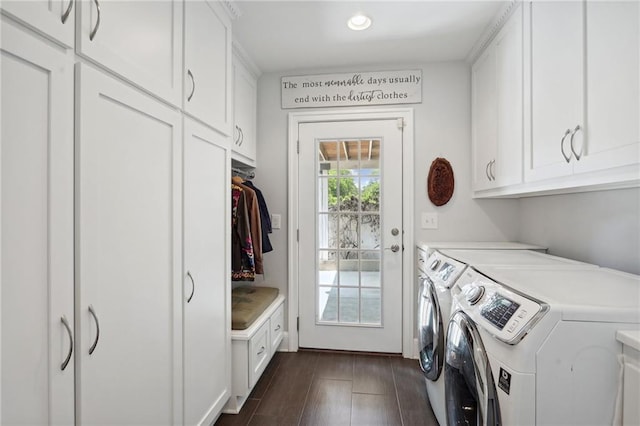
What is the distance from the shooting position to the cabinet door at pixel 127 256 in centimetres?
80

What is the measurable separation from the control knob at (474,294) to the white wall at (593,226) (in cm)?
86

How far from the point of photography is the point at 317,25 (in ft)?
6.23

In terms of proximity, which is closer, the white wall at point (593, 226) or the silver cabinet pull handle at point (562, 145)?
the silver cabinet pull handle at point (562, 145)

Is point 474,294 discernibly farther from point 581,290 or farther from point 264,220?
point 264,220

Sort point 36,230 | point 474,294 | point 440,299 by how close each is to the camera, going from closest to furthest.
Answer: point 36,230, point 474,294, point 440,299

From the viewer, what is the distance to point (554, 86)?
1301 millimetres

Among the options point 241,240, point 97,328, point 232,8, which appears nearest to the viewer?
point 97,328

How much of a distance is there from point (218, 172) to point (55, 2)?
0.92 m

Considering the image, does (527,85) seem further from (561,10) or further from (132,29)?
(132,29)

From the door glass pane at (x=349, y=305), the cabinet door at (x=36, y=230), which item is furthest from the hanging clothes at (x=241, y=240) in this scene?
the cabinet door at (x=36, y=230)

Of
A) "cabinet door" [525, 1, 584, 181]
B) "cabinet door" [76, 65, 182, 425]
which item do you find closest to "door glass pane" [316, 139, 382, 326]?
→ "cabinet door" [525, 1, 584, 181]

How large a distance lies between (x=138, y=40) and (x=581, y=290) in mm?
1735

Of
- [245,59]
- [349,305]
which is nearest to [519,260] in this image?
[349,305]

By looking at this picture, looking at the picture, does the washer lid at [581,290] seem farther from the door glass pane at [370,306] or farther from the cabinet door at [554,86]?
the door glass pane at [370,306]
